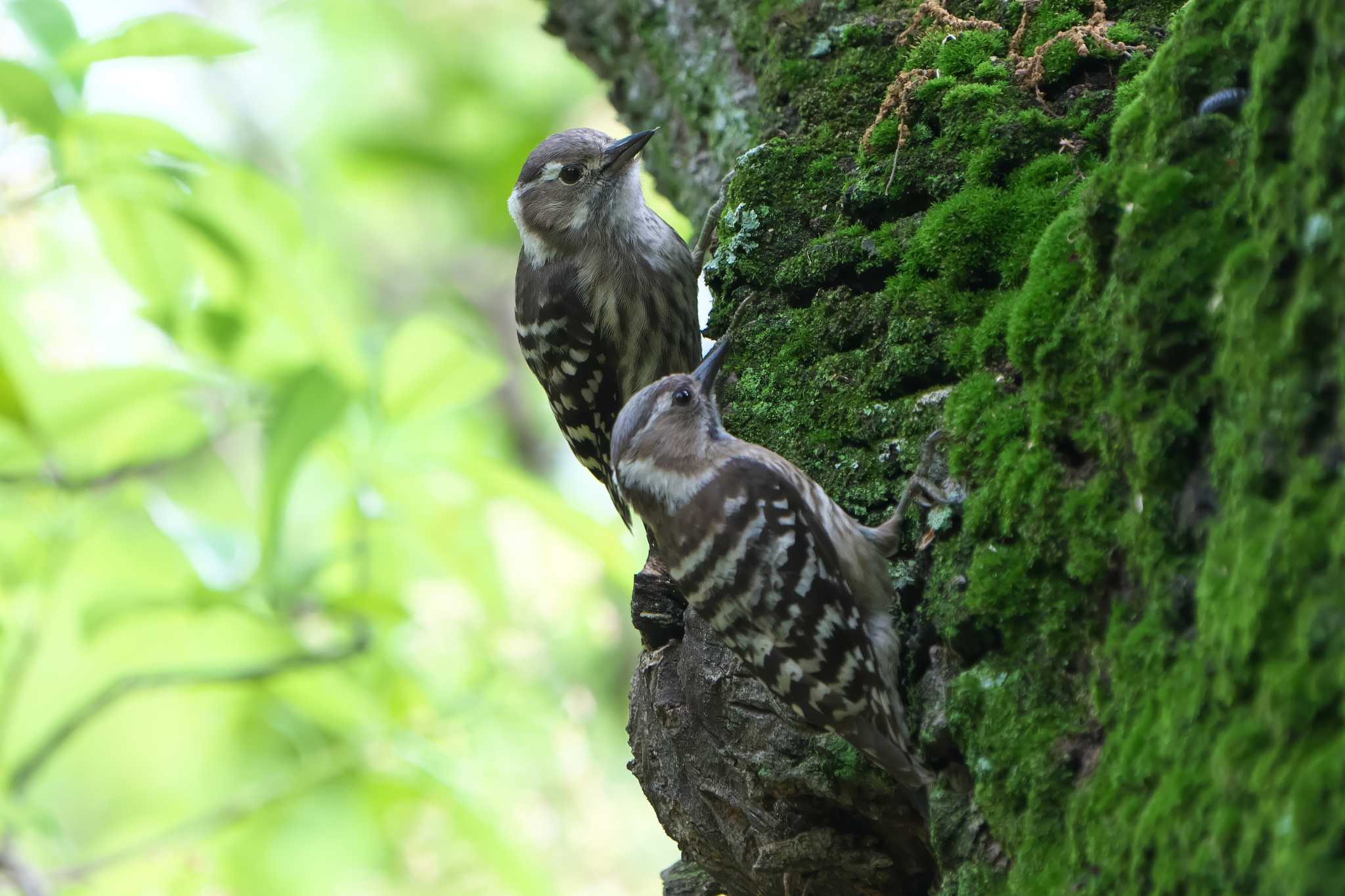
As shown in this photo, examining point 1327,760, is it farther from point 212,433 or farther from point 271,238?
point 212,433

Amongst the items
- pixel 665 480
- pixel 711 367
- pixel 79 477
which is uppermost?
pixel 79 477

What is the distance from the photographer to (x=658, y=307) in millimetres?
4387

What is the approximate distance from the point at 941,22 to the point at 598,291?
1.63m

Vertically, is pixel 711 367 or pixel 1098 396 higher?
pixel 711 367

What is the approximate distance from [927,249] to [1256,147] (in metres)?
1.24

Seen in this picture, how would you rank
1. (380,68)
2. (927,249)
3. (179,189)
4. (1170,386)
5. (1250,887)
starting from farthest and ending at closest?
(380,68) < (179,189) < (927,249) < (1170,386) < (1250,887)

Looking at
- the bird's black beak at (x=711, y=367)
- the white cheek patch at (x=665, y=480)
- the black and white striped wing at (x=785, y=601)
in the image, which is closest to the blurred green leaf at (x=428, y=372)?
the white cheek patch at (x=665, y=480)

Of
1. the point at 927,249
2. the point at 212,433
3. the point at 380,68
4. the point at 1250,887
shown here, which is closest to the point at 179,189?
the point at 212,433

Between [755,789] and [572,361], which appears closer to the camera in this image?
[755,789]

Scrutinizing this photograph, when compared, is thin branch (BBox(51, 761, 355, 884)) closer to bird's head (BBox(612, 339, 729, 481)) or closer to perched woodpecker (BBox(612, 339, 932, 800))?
bird's head (BBox(612, 339, 729, 481))

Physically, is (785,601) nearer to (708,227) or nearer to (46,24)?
(708,227)

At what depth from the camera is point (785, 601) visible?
9.50ft

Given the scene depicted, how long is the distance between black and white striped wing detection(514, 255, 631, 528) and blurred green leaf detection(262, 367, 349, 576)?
79cm

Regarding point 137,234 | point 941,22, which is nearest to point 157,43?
point 137,234
